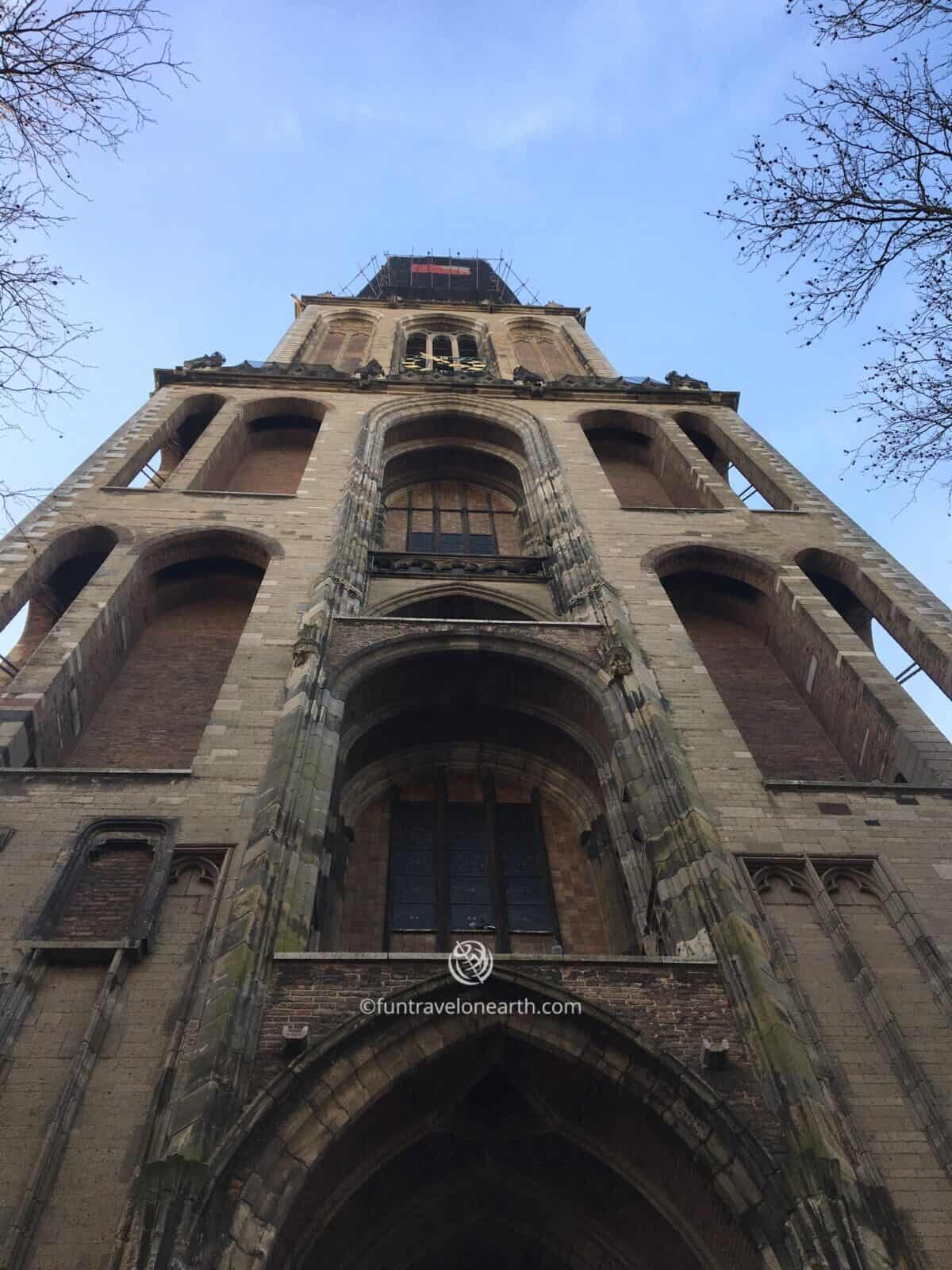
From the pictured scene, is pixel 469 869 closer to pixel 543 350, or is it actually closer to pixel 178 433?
pixel 178 433

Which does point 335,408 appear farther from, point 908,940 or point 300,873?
point 908,940

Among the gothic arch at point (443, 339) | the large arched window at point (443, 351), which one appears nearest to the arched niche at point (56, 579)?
the large arched window at point (443, 351)

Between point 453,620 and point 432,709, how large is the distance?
119 centimetres

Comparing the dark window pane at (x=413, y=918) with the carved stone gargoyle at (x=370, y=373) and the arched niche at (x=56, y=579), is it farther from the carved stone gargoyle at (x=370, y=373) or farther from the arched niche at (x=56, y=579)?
the carved stone gargoyle at (x=370, y=373)

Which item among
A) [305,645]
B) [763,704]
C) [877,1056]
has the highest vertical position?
[763,704]

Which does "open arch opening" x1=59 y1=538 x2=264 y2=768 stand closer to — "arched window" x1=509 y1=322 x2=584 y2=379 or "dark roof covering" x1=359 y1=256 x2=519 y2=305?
"arched window" x1=509 y1=322 x2=584 y2=379

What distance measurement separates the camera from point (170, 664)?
14.6 metres

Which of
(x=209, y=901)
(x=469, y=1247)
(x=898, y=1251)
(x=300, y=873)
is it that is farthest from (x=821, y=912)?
(x=209, y=901)

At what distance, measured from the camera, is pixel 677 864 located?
934cm

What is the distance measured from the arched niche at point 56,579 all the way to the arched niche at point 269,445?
4.05m

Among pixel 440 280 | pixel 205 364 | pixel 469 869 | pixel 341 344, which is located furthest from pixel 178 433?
pixel 440 280

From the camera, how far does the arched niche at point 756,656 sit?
13.2 m

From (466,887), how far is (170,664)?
19.6ft

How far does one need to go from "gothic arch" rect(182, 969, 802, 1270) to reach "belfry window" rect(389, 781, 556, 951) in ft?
8.63
